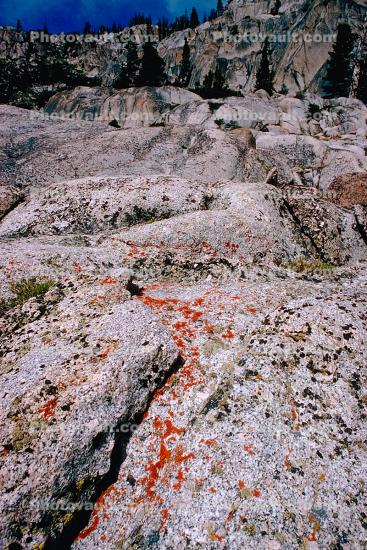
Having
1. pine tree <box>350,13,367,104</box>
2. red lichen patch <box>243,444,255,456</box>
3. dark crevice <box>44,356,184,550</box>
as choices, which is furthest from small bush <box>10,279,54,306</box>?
pine tree <box>350,13,367,104</box>

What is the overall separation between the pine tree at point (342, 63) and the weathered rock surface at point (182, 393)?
345 feet

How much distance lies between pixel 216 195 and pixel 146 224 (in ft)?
14.0

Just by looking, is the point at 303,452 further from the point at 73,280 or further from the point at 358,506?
the point at 73,280

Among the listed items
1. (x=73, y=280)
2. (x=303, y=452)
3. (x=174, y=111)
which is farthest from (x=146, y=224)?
(x=174, y=111)

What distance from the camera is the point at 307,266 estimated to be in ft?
45.4

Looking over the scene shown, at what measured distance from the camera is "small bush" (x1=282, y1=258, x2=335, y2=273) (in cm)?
1333

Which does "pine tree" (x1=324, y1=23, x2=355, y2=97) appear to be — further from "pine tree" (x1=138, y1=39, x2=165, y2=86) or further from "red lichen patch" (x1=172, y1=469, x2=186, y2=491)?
"red lichen patch" (x1=172, y1=469, x2=186, y2=491)

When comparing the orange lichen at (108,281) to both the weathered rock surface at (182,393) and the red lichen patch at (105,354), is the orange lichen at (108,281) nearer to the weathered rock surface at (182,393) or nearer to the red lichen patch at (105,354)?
the weathered rock surface at (182,393)

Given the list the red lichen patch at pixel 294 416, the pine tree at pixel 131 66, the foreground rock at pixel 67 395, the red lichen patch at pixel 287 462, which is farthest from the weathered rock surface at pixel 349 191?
the pine tree at pixel 131 66

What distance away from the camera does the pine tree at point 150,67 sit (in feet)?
310

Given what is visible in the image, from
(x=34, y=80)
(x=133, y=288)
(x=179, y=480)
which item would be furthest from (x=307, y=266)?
(x=34, y=80)

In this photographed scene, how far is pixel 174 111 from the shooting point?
5025 centimetres

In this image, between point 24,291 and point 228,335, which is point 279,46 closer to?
point 24,291

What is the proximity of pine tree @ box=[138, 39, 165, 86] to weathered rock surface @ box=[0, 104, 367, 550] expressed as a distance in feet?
326
